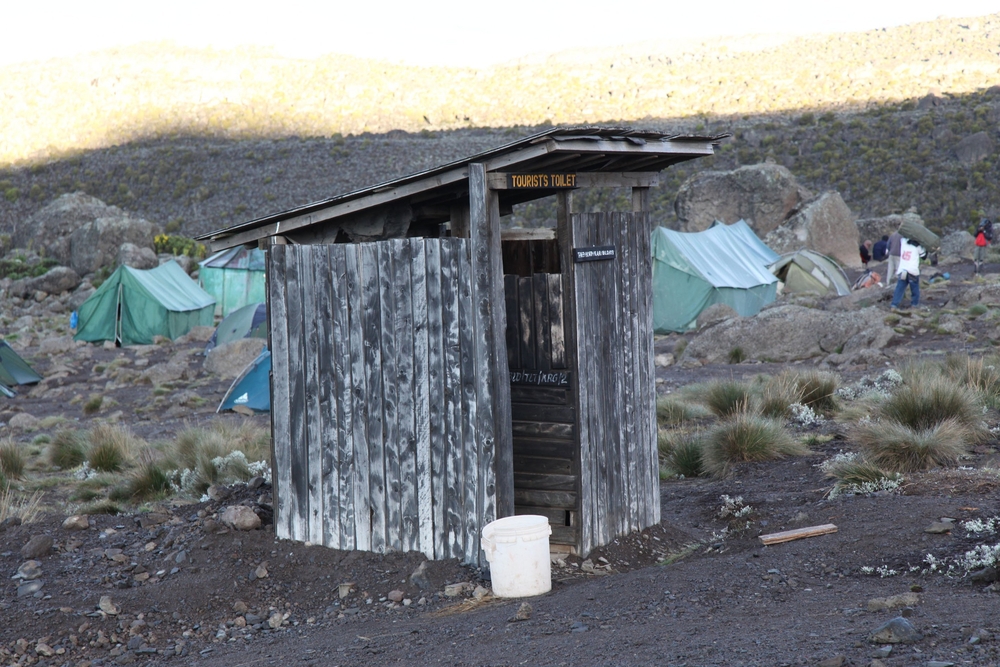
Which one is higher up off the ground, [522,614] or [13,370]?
[522,614]

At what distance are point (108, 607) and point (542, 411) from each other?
8.99ft

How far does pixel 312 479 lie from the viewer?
5996mm

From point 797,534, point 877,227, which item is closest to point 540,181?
point 797,534

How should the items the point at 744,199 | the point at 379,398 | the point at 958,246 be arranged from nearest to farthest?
the point at 379,398, the point at 958,246, the point at 744,199

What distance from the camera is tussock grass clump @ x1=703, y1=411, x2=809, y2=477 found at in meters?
8.29

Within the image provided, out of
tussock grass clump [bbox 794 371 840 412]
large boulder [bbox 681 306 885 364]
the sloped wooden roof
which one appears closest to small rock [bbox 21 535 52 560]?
the sloped wooden roof

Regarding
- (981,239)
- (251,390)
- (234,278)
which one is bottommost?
(251,390)

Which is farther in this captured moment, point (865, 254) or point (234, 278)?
point (234, 278)

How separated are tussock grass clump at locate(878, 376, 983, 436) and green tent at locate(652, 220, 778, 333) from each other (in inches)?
430

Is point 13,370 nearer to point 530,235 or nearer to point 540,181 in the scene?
point 530,235

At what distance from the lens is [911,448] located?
7055mm

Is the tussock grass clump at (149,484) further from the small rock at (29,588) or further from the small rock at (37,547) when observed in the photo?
the small rock at (29,588)

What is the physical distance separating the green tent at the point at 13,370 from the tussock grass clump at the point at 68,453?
25.8 feet

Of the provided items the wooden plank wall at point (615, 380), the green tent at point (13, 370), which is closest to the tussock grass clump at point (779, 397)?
the wooden plank wall at point (615, 380)
